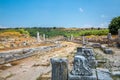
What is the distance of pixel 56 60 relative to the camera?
309 inches

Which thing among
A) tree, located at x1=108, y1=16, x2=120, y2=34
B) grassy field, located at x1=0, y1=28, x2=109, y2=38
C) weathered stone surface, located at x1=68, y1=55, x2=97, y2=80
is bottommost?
grassy field, located at x1=0, y1=28, x2=109, y2=38

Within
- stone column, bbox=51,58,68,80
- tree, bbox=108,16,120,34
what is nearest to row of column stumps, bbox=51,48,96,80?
stone column, bbox=51,58,68,80

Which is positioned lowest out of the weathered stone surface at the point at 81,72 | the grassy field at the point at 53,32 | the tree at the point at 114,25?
the grassy field at the point at 53,32

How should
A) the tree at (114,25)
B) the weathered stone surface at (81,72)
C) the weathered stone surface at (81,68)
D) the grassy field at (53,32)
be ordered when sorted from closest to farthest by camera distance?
1. the weathered stone surface at (81,72)
2. the weathered stone surface at (81,68)
3. the tree at (114,25)
4. the grassy field at (53,32)

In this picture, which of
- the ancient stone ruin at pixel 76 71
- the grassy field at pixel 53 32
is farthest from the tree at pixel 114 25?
the ancient stone ruin at pixel 76 71

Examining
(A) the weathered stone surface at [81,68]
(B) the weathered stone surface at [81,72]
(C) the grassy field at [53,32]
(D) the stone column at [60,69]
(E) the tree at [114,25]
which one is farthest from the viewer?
(C) the grassy field at [53,32]

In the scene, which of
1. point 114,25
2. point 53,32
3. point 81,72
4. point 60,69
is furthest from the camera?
point 53,32

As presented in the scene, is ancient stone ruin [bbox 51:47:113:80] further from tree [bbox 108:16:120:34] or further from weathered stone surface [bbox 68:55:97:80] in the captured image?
tree [bbox 108:16:120:34]

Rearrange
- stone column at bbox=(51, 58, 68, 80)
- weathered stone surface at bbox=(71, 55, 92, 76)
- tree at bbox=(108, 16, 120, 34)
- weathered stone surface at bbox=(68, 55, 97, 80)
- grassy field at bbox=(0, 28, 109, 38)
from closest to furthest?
weathered stone surface at bbox=(68, 55, 97, 80)
weathered stone surface at bbox=(71, 55, 92, 76)
stone column at bbox=(51, 58, 68, 80)
tree at bbox=(108, 16, 120, 34)
grassy field at bbox=(0, 28, 109, 38)

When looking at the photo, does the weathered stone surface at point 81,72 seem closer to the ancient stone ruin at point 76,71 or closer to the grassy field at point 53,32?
the ancient stone ruin at point 76,71

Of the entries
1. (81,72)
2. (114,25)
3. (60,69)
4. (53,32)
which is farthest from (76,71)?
(53,32)

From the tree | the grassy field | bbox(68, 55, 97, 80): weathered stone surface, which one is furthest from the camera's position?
the grassy field

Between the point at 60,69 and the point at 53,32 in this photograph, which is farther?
the point at 53,32

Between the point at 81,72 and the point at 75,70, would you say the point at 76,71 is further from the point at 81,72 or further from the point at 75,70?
the point at 81,72
